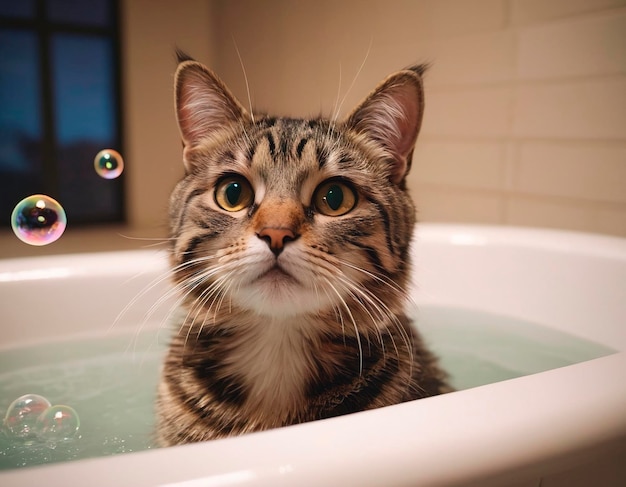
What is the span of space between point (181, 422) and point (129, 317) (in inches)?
29.1

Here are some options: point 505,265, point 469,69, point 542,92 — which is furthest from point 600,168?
point 469,69

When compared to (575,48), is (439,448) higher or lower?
lower

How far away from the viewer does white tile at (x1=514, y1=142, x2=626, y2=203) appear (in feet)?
5.41

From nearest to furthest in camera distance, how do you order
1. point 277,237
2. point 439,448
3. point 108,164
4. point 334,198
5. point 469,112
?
point 439,448, point 277,237, point 334,198, point 108,164, point 469,112

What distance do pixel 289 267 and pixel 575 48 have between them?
1402 mm

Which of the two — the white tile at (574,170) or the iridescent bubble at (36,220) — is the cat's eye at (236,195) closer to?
the iridescent bubble at (36,220)

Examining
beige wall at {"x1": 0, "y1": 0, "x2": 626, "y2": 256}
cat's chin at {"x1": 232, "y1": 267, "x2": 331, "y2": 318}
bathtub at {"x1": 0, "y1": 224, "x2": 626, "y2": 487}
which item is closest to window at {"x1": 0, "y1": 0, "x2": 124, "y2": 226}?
beige wall at {"x1": 0, "y1": 0, "x2": 626, "y2": 256}

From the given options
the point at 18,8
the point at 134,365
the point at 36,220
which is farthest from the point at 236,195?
the point at 18,8

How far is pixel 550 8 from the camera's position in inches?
68.2

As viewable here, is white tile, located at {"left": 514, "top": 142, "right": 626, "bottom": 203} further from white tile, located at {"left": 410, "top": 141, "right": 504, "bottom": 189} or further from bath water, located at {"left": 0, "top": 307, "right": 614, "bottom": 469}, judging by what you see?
bath water, located at {"left": 0, "top": 307, "right": 614, "bottom": 469}

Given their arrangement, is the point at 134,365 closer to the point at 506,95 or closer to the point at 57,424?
the point at 57,424

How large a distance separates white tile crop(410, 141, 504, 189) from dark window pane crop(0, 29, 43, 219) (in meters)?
3.11

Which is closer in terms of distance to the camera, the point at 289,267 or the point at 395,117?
the point at 289,267

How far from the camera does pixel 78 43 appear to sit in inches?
173
